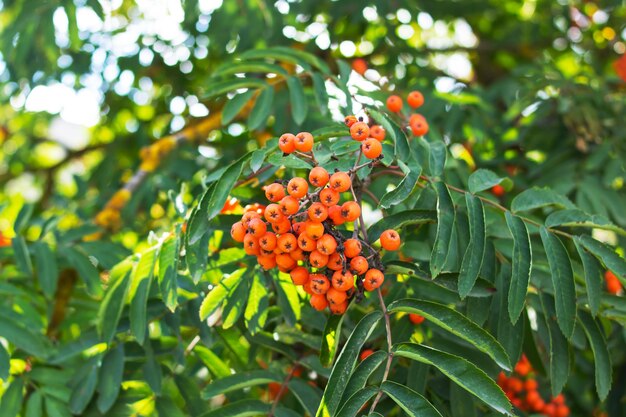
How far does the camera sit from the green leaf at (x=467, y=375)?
1.26 metres

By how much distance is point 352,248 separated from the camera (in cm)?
138

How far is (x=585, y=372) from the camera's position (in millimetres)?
2611

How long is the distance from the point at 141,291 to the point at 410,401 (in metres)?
0.75

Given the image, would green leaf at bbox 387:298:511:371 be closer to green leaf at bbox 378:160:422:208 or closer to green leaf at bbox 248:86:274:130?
green leaf at bbox 378:160:422:208

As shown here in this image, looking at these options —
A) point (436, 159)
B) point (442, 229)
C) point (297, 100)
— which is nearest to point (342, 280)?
point (442, 229)

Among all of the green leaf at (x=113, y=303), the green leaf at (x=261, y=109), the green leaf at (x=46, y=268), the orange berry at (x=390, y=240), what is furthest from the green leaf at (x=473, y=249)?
the green leaf at (x=46, y=268)

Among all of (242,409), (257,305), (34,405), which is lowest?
(34,405)

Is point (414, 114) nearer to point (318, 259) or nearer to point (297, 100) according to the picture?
point (297, 100)

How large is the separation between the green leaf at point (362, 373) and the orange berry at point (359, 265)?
17cm

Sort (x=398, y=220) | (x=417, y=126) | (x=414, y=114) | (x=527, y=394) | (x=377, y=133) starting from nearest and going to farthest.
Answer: (x=398, y=220) < (x=377, y=133) < (x=417, y=126) < (x=414, y=114) < (x=527, y=394)

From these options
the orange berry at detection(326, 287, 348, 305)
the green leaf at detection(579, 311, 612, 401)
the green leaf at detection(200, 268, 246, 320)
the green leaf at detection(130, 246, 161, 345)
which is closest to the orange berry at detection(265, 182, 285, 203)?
the orange berry at detection(326, 287, 348, 305)

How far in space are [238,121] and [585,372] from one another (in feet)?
5.52

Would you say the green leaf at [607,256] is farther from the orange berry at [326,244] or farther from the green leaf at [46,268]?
the green leaf at [46,268]

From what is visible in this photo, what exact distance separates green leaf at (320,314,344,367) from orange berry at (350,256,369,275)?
15cm
